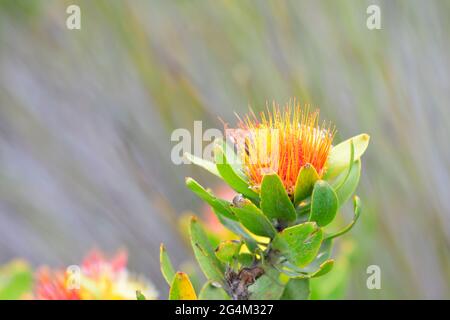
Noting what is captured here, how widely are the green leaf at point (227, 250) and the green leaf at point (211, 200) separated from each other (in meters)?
0.02

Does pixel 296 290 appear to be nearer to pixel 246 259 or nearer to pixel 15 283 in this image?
pixel 246 259

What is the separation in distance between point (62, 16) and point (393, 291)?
1.10 meters

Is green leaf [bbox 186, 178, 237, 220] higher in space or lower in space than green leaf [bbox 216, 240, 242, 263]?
higher

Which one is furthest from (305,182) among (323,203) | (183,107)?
(183,107)

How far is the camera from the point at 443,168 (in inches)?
57.8

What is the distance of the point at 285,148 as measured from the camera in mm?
491

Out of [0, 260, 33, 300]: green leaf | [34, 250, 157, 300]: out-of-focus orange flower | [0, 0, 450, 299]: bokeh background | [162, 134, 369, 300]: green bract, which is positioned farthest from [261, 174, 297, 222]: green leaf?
[0, 0, 450, 299]: bokeh background

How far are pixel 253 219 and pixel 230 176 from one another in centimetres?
3

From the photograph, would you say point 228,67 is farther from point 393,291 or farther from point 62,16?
point 393,291

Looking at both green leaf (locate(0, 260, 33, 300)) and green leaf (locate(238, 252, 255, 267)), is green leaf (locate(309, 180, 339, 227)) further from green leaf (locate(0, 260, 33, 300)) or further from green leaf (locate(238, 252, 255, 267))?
green leaf (locate(0, 260, 33, 300))

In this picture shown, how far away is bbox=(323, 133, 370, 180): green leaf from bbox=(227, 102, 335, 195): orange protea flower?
0.01m

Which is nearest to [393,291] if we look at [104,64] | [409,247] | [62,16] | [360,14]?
[409,247]

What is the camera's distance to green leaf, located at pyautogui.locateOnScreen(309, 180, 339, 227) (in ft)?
1.50

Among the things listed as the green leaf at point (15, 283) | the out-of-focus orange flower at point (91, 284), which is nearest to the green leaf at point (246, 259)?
the out-of-focus orange flower at point (91, 284)
